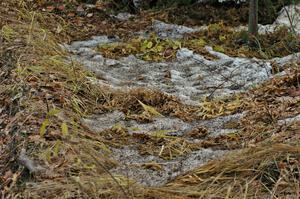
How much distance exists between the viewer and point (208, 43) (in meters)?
5.75

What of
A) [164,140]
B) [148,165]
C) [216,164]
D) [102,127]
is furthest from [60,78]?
[216,164]

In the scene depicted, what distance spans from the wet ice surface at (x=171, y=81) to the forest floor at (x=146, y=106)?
0.04 ft

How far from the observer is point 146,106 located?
3.92 m

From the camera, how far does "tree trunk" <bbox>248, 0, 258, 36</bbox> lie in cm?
546

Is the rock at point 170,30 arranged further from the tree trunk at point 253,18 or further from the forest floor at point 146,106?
the tree trunk at point 253,18

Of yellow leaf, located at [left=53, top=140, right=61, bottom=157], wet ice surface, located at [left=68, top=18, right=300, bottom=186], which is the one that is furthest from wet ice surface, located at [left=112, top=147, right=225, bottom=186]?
yellow leaf, located at [left=53, top=140, right=61, bottom=157]

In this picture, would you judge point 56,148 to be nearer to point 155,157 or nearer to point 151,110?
point 155,157

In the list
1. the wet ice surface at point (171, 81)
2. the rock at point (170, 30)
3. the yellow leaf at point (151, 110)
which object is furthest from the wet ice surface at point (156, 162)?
the rock at point (170, 30)

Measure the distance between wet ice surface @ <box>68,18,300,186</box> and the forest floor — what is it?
0.01 m

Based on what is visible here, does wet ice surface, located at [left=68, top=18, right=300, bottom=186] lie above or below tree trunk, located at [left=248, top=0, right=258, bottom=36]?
below

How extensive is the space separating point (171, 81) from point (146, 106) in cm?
86

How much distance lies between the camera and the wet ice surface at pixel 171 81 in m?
3.06

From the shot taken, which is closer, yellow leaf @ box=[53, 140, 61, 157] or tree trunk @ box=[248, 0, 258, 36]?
yellow leaf @ box=[53, 140, 61, 157]

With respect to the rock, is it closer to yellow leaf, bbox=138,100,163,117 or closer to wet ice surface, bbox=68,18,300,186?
wet ice surface, bbox=68,18,300,186
